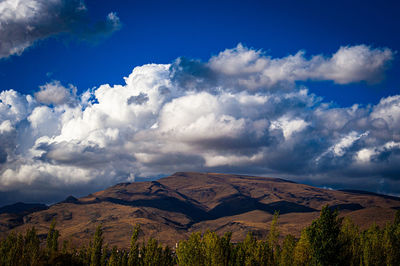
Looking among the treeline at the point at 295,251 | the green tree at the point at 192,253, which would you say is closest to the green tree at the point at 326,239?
the treeline at the point at 295,251

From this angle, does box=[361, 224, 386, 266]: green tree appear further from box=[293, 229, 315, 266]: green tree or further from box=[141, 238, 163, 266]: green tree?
box=[141, 238, 163, 266]: green tree

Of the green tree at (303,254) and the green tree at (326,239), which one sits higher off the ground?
the green tree at (326,239)

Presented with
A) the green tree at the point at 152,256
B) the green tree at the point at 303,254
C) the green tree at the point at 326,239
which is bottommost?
the green tree at the point at 152,256

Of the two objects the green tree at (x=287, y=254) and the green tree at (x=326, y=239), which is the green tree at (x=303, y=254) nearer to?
the green tree at (x=326, y=239)

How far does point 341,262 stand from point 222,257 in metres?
30.4

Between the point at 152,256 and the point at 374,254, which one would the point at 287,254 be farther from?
the point at 152,256

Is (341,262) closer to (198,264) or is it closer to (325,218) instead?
(325,218)

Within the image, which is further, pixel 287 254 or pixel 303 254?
pixel 287 254

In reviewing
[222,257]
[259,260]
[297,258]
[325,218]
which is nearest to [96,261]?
[222,257]

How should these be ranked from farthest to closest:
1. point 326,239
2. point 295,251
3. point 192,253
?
point 192,253, point 295,251, point 326,239

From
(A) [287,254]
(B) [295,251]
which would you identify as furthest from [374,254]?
(B) [295,251]

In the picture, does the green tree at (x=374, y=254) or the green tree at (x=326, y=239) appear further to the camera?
the green tree at (x=374, y=254)

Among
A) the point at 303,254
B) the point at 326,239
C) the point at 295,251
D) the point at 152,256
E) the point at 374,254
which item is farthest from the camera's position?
the point at 374,254

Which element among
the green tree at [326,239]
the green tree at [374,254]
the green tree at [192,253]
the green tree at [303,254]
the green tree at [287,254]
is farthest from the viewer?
the green tree at [374,254]
